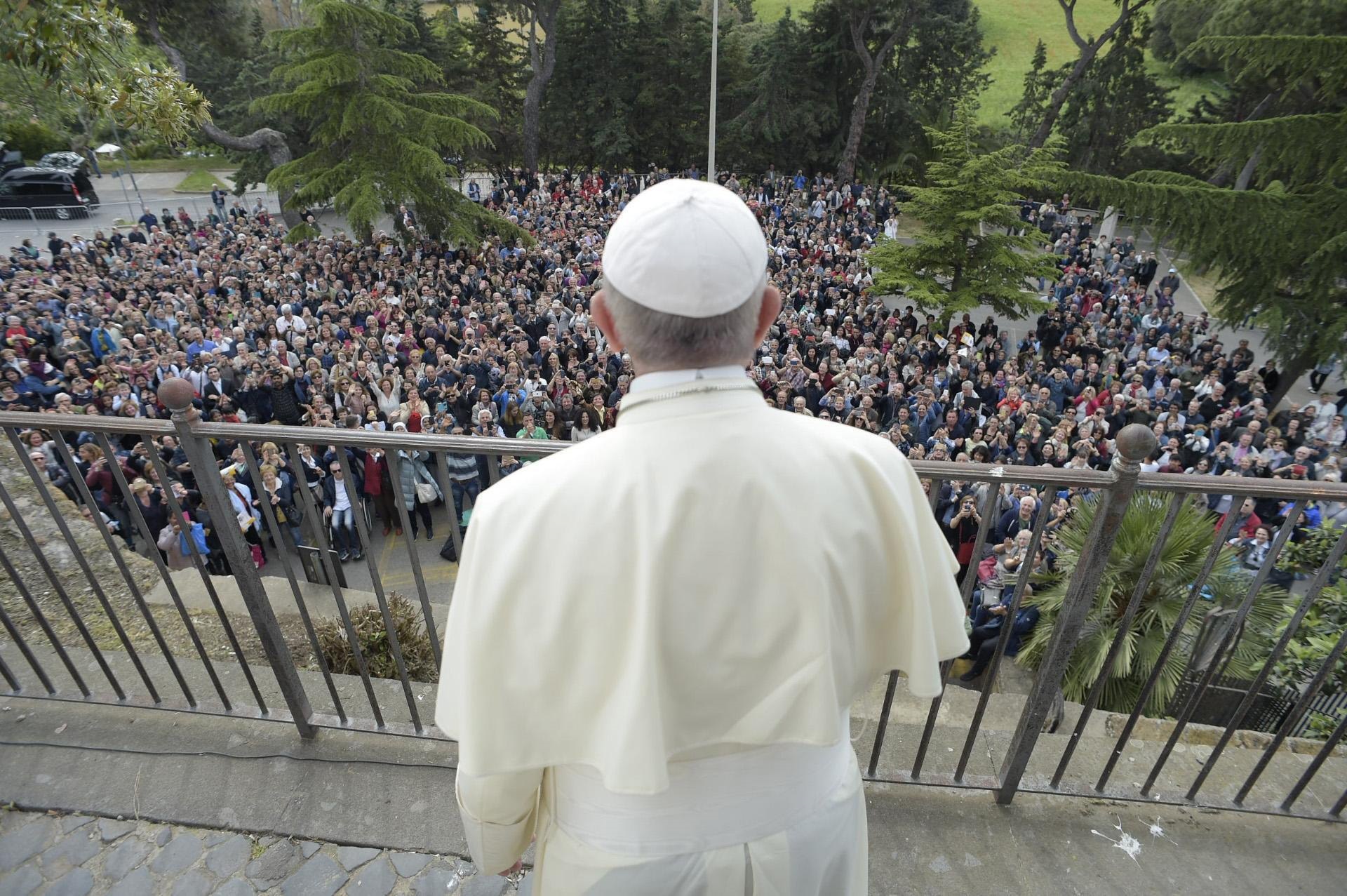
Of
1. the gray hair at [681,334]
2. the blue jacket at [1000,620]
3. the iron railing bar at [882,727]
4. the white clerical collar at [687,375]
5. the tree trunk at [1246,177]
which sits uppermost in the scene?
the gray hair at [681,334]

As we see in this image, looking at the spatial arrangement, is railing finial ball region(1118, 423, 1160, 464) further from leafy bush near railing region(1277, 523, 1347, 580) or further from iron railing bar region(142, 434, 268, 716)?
leafy bush near railing region(1277, 523, 1347, 580)

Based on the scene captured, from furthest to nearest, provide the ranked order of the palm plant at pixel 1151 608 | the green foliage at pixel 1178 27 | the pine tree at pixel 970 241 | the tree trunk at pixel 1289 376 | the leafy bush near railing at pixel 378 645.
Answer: the green foliage at pixel 1178 27, the pine tree at pixel 970 241, the tree trunk at pixel 1289 376, the palm plant at pixel 1151 608, the leafy bush near railing at pixel 378 645

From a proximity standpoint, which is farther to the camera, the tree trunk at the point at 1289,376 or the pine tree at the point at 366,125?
the pine tree at the point at 366,125

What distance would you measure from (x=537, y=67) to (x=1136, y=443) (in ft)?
112

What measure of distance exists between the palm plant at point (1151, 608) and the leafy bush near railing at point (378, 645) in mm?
3984

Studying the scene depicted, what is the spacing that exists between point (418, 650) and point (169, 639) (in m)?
1.29

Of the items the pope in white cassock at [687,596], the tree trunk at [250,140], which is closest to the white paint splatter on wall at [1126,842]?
the pope in white cassock at [687,596]

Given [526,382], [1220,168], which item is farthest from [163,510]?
[1220,168]

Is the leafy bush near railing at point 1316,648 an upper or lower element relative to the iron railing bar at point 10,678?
lower

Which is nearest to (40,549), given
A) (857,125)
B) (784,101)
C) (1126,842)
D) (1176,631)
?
(1176,631)

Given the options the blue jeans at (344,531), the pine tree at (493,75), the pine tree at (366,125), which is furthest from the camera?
the pine tree at (493,75)

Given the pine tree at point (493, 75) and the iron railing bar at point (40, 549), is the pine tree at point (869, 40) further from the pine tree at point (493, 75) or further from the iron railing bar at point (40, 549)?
the iron railing bar at point (40, 549)

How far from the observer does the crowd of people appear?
8078mm

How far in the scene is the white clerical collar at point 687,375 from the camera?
3.61ft
